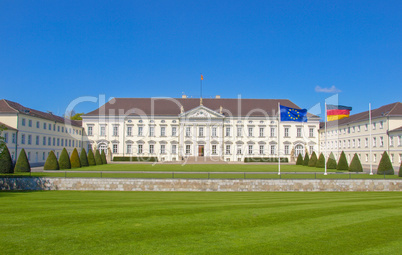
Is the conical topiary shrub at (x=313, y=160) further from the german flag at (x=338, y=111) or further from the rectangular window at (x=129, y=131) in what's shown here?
the rectangular window at (x=129, y=131)

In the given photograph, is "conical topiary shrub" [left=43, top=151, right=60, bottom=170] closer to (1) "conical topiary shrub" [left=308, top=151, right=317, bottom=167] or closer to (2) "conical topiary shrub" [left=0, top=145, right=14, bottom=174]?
(2) "conical topiary shrub" [left=0, top=145, right=14, bottom=174]

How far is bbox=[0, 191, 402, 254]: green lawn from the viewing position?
764cm

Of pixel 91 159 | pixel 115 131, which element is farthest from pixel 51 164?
pixel 115 131

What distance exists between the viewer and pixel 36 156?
45.9 meters

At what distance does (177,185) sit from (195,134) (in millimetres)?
36806

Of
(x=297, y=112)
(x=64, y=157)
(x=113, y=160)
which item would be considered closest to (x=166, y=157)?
(x=113, y=160)

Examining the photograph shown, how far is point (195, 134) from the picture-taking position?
59625 mm

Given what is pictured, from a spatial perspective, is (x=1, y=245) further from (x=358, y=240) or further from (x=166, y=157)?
(x=166, y=157)

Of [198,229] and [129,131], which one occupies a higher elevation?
[129,131]

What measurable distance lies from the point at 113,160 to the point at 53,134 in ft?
35.7

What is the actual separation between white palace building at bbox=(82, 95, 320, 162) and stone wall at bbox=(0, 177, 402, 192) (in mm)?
35431

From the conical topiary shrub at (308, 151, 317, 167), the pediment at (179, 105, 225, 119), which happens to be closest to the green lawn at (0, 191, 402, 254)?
the conical topiary shrub at (308, 151, 317, 167)

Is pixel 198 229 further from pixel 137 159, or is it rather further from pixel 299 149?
pixel 299 149

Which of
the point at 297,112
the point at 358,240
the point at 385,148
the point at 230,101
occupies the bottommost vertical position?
the point at 358,240
